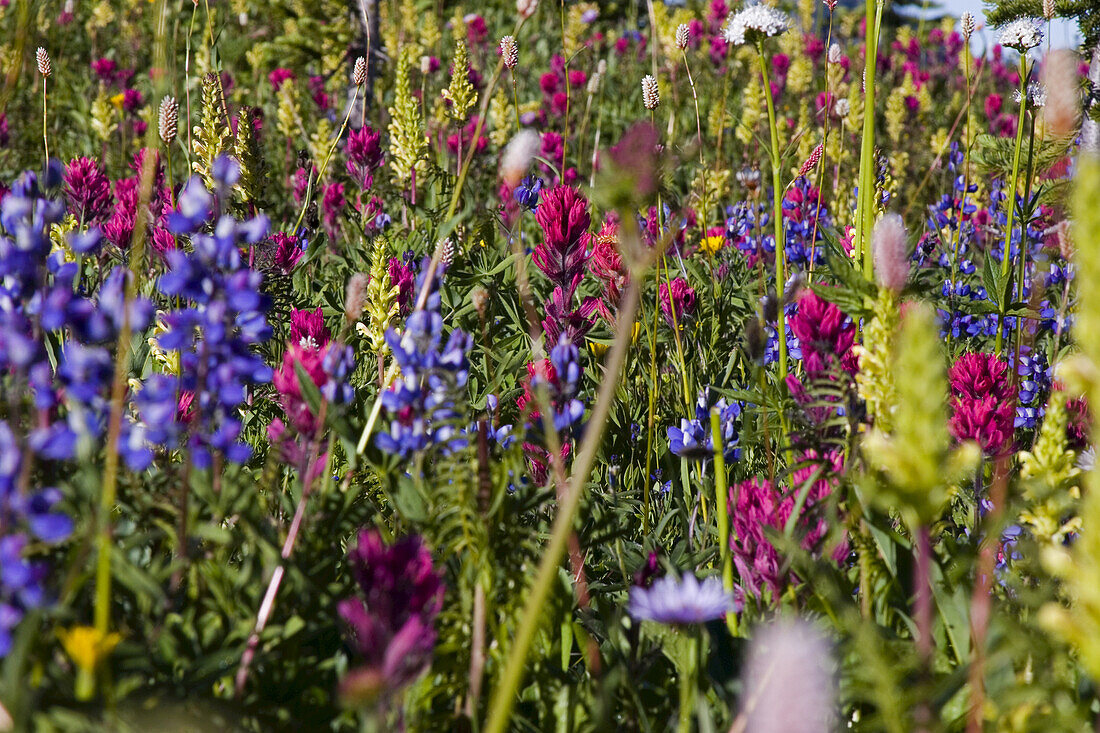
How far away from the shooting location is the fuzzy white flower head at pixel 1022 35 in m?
2.21

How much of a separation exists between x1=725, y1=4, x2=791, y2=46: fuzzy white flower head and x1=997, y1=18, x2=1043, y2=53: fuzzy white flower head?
685 mm

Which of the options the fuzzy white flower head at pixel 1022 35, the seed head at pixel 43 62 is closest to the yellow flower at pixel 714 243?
the fuzzy white flower head at pixel 1022 35

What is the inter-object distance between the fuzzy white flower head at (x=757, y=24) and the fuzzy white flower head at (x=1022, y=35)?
2.25 feet

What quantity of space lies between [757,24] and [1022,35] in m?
0.82

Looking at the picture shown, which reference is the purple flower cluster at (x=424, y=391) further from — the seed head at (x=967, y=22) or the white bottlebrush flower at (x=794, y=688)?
the seed head at (x=967, y=22)

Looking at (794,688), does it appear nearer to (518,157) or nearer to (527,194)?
(518,157)

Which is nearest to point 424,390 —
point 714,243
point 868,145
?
point 868,145

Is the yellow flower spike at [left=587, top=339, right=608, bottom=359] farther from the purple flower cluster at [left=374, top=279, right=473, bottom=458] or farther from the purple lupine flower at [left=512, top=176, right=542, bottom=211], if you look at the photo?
the purple flower cluster at [left=374, top=279, right=473, bottom=458]

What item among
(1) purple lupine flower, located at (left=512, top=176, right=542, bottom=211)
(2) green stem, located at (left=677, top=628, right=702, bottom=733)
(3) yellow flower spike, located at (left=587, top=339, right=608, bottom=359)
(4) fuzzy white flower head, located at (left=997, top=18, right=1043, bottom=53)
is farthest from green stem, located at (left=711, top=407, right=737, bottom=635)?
(1) purple lupine flower, located at (left=512, top=176, right=542, bottom=211)

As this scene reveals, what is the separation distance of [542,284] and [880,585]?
6.63ft

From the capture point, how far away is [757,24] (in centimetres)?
184

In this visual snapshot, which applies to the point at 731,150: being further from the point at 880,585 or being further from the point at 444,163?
the point at 880,585

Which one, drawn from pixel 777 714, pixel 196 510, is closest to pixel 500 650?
pixel 196 510

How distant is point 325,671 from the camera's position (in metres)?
1.13
